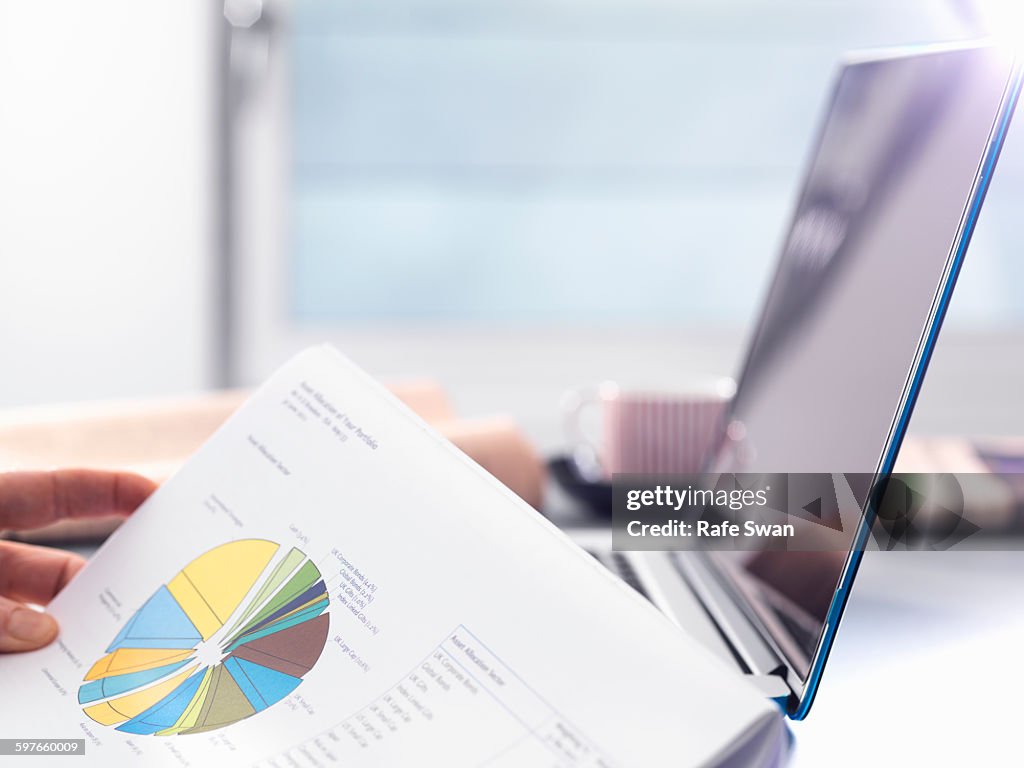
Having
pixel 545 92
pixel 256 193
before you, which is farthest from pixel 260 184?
pixel 545 92

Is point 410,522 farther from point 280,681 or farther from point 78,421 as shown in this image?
point 78,421

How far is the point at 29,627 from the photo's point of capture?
15.1 inches

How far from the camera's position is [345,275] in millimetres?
6742

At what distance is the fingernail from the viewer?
1.25ft

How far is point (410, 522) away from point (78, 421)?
15.4 inches

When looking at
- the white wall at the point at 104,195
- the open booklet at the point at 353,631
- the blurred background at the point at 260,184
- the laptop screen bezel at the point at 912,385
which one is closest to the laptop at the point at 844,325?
the laptop screen bezel at the point at 912,385

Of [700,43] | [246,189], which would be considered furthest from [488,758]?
[700,43]

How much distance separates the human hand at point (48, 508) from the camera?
1.54ft

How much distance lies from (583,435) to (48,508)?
0.43m

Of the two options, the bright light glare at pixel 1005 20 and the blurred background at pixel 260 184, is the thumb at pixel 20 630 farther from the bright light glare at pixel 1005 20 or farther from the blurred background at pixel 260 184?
the blurred background at pixel 260 184

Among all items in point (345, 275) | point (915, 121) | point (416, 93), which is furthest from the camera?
point (345, 275)

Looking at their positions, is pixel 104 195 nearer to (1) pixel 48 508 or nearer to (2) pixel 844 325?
(1) pixel 48 508

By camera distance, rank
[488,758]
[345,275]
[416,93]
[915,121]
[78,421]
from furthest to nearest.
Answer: [345,275], [416,93], [78,421], [915,121], [488,758]

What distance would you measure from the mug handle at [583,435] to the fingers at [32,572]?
382 mm
